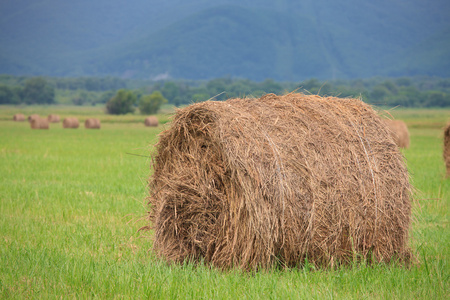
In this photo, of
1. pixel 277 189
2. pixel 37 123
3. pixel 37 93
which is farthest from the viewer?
pixel 37 93

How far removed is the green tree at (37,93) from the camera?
159m

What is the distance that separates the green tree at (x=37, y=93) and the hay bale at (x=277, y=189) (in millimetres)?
164632

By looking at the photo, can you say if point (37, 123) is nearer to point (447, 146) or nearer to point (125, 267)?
point (447, 146)

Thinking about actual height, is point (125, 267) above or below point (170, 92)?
below

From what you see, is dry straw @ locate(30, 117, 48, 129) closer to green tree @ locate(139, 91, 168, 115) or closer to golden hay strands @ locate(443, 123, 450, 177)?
golden hay strands @ locate(443, 123, 450, 177)

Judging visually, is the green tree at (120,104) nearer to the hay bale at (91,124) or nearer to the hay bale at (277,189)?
the hay bale at (91,124)

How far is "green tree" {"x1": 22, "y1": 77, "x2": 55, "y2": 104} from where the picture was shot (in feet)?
521

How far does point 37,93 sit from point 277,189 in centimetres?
16751

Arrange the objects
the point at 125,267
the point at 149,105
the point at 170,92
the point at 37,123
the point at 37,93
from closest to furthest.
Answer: the point at 125,267, the point at 37,123, the point at 149,105, the point at 37,93, the point at 170,92

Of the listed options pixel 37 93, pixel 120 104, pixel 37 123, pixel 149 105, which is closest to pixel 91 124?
pixel 37 123

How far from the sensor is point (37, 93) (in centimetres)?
16088

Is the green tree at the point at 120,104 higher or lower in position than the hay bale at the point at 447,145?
higher

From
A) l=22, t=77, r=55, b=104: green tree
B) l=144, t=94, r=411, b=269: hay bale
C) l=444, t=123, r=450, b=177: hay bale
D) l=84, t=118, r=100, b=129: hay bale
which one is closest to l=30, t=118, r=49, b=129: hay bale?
l=84, t=118, r=100, b=129: hay bale

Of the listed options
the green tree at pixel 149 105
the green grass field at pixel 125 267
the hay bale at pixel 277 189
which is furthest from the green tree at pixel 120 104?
the hay bale at pixel 277 189
